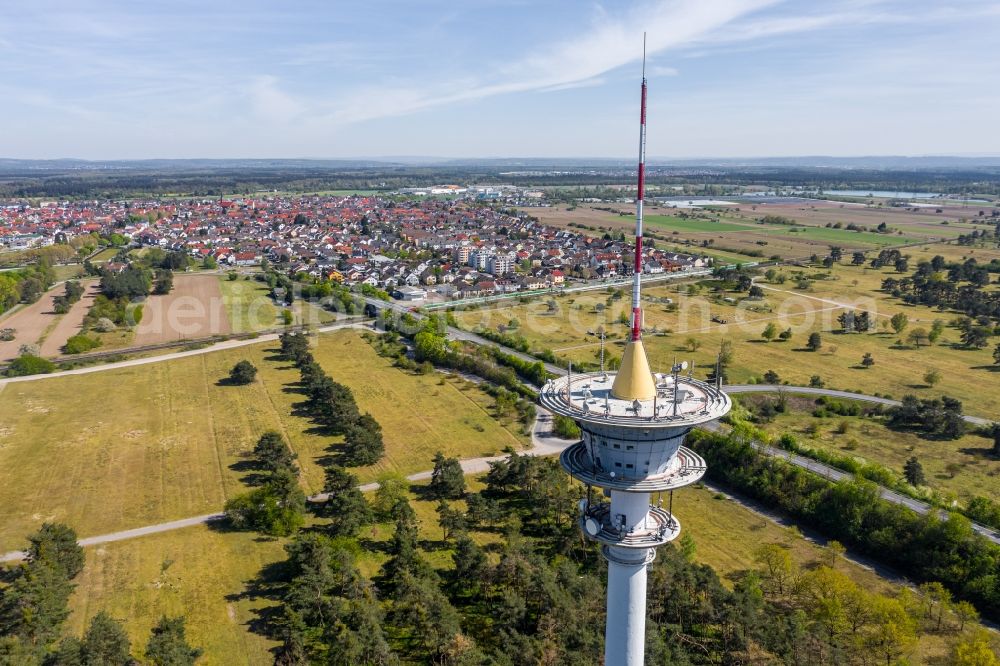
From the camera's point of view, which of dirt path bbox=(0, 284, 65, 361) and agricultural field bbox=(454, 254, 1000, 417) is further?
dirt path bbox=(0, 284, 65, 361)

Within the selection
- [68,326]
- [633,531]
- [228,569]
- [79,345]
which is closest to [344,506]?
[228,569]

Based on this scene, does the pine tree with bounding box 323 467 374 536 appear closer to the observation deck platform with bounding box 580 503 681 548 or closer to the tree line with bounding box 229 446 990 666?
the tree line with bounding box 229 446 990 666

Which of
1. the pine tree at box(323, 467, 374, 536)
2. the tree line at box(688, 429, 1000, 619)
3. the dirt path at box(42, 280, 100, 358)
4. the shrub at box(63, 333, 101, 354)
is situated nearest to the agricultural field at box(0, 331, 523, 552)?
the pine tree at box(323, 467, 374, 536)

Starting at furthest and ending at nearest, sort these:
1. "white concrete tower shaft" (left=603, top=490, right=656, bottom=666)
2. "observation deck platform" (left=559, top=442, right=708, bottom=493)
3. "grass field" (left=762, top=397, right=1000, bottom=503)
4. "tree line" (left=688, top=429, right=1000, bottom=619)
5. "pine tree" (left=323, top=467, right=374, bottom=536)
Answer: "grass field" (left=762, top=397, right=1000, bottom=503)
"pine tree" (left=323, top=467, right=374, bottom=536)
"tree line" (left=688, top=429, right=1000, bottom=619)
"white concrete tower shaft" (left=603, top=490, right=656, bottom=666)
"observation deck platform" (left=559, top=442, right=708, bottom=493)

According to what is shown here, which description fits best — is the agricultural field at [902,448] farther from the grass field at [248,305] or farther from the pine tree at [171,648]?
the grass field at [248,305]

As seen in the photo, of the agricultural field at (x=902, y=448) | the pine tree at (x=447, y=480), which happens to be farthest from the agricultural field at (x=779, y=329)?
the pine tree at (x=447, y=480)

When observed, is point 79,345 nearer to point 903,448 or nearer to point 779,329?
point 903,448

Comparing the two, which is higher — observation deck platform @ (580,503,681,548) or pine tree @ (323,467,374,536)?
observation deck platform @ (580,503,681,548)
